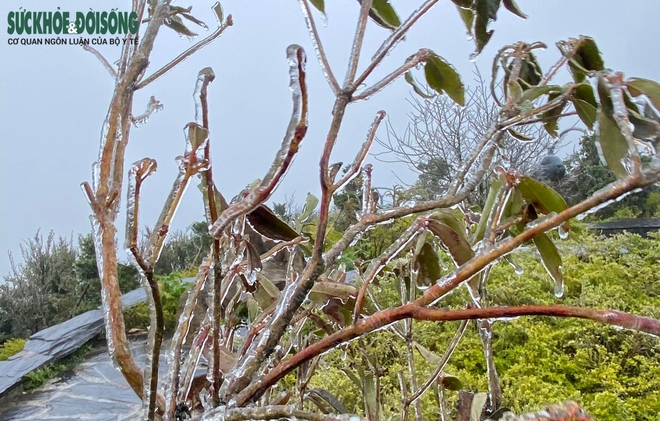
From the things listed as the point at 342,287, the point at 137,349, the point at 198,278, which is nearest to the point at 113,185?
the point at 198,278

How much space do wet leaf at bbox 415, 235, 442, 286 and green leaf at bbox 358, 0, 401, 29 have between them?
0.26 m

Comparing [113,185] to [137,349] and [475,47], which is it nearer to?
[475,47]

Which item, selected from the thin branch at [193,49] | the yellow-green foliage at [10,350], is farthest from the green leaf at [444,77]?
the yellow-green foliage at [10,350]

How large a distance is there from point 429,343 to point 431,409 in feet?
2.45

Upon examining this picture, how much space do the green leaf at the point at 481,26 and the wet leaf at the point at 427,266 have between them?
23 centimetres

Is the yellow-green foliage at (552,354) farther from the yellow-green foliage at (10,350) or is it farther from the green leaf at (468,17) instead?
the yellow-green foliage at (10,350)

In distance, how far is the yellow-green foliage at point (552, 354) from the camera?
1.73 metres

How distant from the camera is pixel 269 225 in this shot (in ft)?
1.25

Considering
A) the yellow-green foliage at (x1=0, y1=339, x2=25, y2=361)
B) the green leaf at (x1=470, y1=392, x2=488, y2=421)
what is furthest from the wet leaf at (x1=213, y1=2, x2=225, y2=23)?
the yellow-green foliage at (x1=0, y1=339, x2=25, y2=361)

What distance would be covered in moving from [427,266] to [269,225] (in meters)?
0.20

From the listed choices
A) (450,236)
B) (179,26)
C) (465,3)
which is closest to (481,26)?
(465,3)

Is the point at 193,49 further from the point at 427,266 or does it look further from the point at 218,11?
the point at 427,266

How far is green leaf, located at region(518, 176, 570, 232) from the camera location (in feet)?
1.31

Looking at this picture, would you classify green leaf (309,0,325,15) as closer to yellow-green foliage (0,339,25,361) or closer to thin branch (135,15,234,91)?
thin branch (135,15,234,91)
